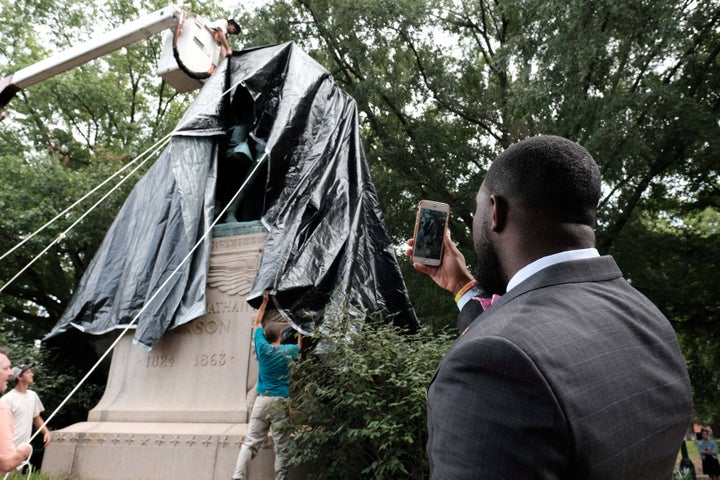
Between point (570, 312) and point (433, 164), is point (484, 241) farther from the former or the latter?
point (433, 164)

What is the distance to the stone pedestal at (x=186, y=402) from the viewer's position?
6.04m

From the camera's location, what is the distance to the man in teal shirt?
543 centimetres

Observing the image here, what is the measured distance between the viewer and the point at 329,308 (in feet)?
20.1

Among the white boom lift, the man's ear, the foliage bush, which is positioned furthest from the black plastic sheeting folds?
the man's ear

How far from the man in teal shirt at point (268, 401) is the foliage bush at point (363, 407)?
133 millimetres

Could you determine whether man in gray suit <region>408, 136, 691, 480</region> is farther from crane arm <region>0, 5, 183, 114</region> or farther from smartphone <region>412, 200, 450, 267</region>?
crane arm <region>0, 5, 183, 114</region>

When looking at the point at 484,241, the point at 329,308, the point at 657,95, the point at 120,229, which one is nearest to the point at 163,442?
the point at 329,308

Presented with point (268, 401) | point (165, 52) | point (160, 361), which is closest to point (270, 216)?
point (160, 361)

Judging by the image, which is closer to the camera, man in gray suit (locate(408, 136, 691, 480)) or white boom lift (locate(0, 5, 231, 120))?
man in gray suit (locate(408, 136, 691, 480))

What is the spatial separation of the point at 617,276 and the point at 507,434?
0.57 m

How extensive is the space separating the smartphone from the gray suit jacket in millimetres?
843

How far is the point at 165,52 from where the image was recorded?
8930 millimetres

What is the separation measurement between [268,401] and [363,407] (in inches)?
40.5

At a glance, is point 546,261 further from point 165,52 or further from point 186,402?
point 165,52
